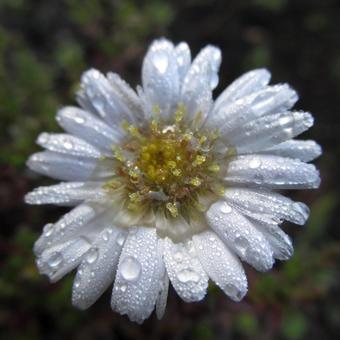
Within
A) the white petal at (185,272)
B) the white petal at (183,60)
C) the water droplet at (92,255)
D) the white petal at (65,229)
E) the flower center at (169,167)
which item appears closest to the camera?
the white petal at (185,272)

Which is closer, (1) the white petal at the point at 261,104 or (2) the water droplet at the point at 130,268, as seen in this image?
(2) the water droplet at the point at 130,268

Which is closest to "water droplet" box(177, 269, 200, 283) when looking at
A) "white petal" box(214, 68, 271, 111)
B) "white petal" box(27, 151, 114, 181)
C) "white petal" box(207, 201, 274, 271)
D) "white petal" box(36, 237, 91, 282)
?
"white petal" box(207, 201, 274, 271)

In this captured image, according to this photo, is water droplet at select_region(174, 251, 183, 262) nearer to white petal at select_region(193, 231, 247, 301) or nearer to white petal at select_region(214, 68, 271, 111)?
white petal at select_region(193, 231, 247, 301)

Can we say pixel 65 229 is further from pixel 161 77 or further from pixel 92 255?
pixel 161 77

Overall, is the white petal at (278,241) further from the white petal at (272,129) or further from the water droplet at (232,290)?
the white petal at (272,129)

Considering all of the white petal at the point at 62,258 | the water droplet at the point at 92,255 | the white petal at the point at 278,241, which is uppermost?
the white petal at the point at 62,258

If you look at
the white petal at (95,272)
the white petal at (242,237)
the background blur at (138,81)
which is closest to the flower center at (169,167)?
the white petal at (242,237)

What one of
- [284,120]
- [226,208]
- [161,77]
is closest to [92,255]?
[226,208]
